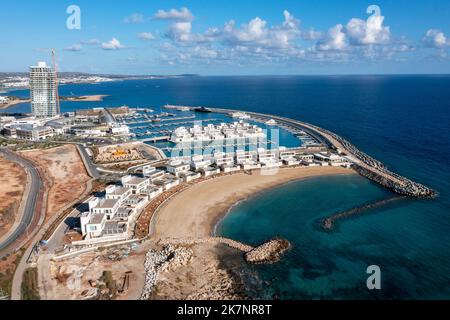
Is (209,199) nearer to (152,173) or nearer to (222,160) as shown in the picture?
(152,173)

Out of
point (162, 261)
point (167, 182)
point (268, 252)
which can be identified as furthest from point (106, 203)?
point (268, 252)

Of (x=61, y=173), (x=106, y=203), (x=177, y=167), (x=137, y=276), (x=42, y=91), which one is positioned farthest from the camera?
(x=42, y=91)

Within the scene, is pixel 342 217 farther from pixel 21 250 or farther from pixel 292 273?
pixel 21 250

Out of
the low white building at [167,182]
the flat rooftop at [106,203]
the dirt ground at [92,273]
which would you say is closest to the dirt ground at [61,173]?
the flat rooftop at [106,203]

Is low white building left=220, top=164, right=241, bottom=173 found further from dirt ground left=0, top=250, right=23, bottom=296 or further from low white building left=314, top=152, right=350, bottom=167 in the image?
dirt ground left=0, top=250, right=23, bottom=296

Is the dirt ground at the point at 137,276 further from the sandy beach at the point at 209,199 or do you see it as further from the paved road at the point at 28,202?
the paved road at the point at 28,202

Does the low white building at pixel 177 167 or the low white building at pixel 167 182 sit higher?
the low white building at pixel 177 167
